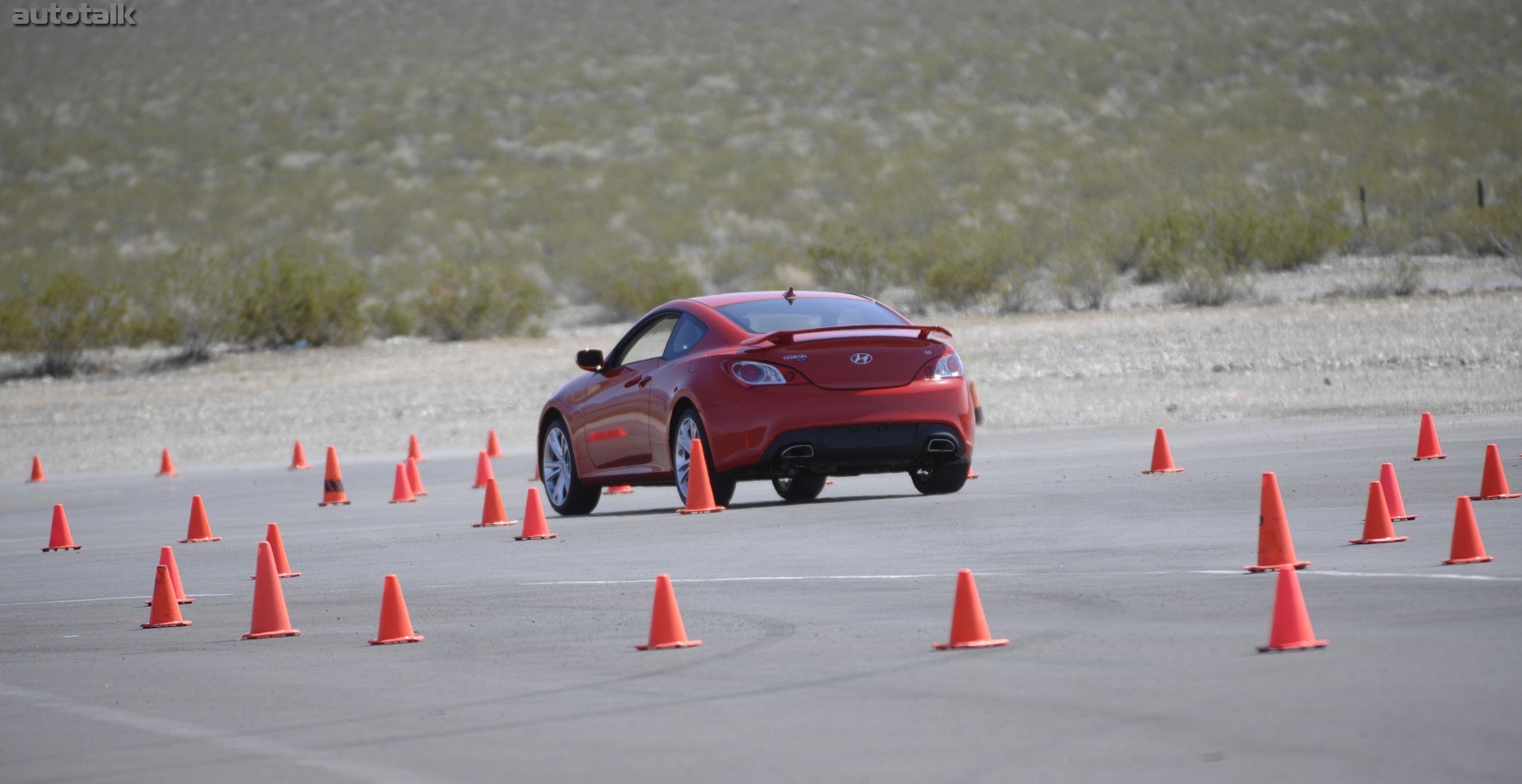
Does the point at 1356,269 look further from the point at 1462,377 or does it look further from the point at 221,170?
the point at 221,170

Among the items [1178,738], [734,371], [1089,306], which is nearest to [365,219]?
[1089,306]

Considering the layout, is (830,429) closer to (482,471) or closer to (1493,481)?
(1493,481)

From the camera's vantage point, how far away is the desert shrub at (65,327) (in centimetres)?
4203

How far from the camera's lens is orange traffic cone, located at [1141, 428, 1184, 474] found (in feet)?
54.9

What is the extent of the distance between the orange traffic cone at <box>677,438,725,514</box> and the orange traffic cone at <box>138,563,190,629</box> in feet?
15.8

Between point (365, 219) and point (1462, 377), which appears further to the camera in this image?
point (365, 219)

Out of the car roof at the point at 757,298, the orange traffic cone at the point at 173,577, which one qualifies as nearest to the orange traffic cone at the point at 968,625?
the orange traffic cone at the point at 173,577

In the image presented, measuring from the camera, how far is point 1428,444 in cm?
1655

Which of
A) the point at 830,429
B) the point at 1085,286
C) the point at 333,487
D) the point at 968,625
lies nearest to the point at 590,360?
the point at 830,429

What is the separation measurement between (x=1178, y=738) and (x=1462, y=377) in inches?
885

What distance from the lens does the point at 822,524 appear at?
1388 cm

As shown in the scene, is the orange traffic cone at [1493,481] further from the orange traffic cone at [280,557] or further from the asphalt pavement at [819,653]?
the orange traffic cone at [280,557]

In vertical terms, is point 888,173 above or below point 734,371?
above

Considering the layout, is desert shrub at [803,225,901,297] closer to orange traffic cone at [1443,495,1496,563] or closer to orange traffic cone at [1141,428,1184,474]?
orange traffic cone at [1141,428,1184,474]
